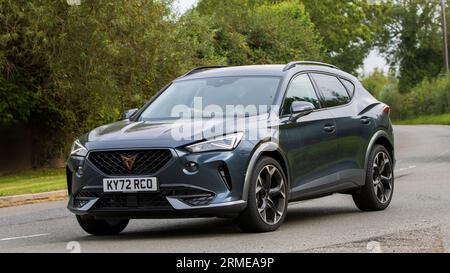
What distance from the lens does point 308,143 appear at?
35.2ft

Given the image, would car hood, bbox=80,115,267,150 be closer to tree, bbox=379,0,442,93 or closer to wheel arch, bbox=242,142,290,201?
wheel arch, bbox=242,142,290,201

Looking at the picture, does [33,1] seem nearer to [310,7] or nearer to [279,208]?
[279,208]

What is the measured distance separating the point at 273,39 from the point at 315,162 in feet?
107

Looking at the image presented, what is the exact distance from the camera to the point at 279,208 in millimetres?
10055

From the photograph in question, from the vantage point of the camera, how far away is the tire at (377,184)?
467 inches

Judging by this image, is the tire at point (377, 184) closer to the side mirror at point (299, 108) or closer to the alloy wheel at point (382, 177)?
the alloy wheel at point (382, 177)

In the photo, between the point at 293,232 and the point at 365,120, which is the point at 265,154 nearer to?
the point at 293,232

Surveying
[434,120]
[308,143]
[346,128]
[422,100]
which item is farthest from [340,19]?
[308,143]

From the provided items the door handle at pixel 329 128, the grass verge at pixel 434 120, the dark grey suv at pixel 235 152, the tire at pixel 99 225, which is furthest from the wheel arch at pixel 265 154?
the grass verge at pixel 434 120

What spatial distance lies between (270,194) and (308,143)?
1.04 metres

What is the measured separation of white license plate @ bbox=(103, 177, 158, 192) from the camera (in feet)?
30.8

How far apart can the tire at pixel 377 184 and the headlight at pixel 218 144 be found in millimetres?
2709

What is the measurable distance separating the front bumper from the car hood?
0.54 ft

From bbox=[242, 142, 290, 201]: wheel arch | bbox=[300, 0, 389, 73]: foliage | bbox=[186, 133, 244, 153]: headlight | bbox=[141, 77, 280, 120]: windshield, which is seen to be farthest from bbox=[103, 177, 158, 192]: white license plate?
bbox=[300, 0, 389, 73]: foliage
